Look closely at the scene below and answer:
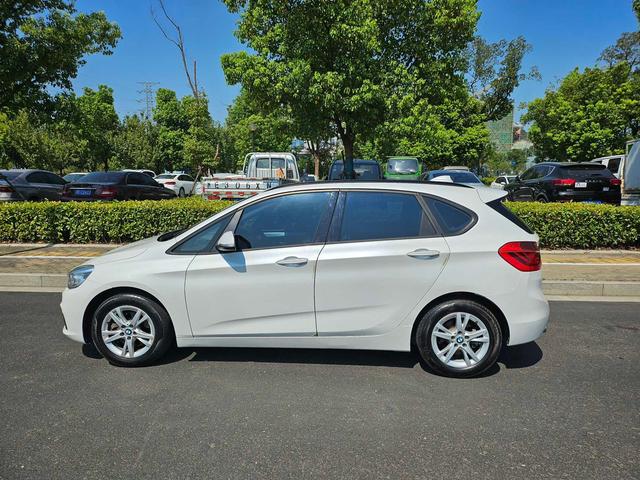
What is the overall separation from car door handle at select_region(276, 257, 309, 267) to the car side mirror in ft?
1.33

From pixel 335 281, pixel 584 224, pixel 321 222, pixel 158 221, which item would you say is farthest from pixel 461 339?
pixel 158 221

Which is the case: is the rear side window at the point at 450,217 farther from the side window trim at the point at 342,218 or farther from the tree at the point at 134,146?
the tree at the point at 134,146

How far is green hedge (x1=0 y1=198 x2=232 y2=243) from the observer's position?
956 cm

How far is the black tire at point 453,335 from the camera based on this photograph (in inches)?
152

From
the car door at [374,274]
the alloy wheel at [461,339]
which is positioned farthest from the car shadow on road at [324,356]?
the car door at [374,274]

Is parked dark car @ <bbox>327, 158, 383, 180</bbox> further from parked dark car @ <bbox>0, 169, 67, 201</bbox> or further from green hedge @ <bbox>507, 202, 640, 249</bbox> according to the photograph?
parked dark car @ <bbox>0, 169, 67, 201</bbox>

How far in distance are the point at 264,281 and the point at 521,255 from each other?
2.12 metres

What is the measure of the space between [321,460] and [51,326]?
396 cm

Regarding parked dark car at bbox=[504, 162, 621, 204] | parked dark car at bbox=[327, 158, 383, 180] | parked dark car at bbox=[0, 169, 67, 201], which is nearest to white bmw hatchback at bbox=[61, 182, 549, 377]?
parked dark car at bbox=[504, 162, 621, 204]

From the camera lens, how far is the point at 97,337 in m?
4.16

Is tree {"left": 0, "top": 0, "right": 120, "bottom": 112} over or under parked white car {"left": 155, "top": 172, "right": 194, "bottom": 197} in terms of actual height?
over

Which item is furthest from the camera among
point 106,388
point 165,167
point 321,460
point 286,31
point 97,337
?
point 165,167

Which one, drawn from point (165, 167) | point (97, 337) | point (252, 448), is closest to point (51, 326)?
point (97, 337)

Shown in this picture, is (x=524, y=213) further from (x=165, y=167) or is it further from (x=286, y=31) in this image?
(x=165, y=167)
